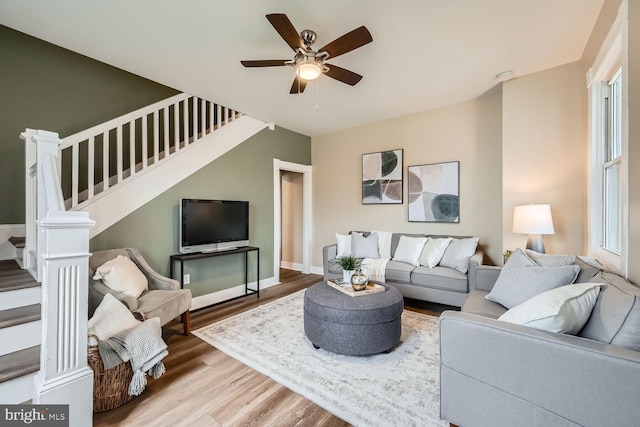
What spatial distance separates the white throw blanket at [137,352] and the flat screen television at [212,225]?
5.15 ft

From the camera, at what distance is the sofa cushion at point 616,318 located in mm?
1102

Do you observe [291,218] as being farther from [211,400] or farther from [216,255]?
[211,400]

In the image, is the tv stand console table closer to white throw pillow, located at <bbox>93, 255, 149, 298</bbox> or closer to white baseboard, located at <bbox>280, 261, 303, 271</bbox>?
white throw pillow, located at <bbox>93, 255, 149, 298</bbox>

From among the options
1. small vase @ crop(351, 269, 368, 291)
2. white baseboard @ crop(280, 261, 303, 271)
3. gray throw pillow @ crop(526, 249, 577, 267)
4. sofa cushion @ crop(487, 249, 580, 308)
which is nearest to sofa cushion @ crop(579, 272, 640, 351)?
sofa cushion @ crop(487, 249, 580, 308)

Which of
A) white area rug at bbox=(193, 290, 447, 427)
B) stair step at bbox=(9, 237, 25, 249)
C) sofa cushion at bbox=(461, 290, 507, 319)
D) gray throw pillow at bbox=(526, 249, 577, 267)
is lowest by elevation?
white area rug at bbox=(193, 290, 447, 427)

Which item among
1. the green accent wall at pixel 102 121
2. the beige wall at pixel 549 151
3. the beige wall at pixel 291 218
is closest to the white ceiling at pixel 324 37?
the beige wall at pixel 549 151

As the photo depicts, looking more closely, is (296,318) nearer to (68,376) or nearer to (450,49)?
(68,376)

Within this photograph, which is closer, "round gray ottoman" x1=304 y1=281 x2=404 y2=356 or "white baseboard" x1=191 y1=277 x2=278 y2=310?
"round gray ottoman" x1=304 y1=281 x2=404 y2=356

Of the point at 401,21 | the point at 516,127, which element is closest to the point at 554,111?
the point at 516,127

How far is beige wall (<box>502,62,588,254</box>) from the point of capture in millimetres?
2762

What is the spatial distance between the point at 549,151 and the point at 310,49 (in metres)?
2.67

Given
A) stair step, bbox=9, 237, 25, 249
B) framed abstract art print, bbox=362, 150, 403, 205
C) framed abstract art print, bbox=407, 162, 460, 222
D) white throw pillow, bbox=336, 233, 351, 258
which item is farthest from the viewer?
framed abstract art print, bbox=362, 150, 403, 205

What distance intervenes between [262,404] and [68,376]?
1052mm

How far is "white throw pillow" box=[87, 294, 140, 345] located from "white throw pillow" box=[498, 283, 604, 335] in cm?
237
